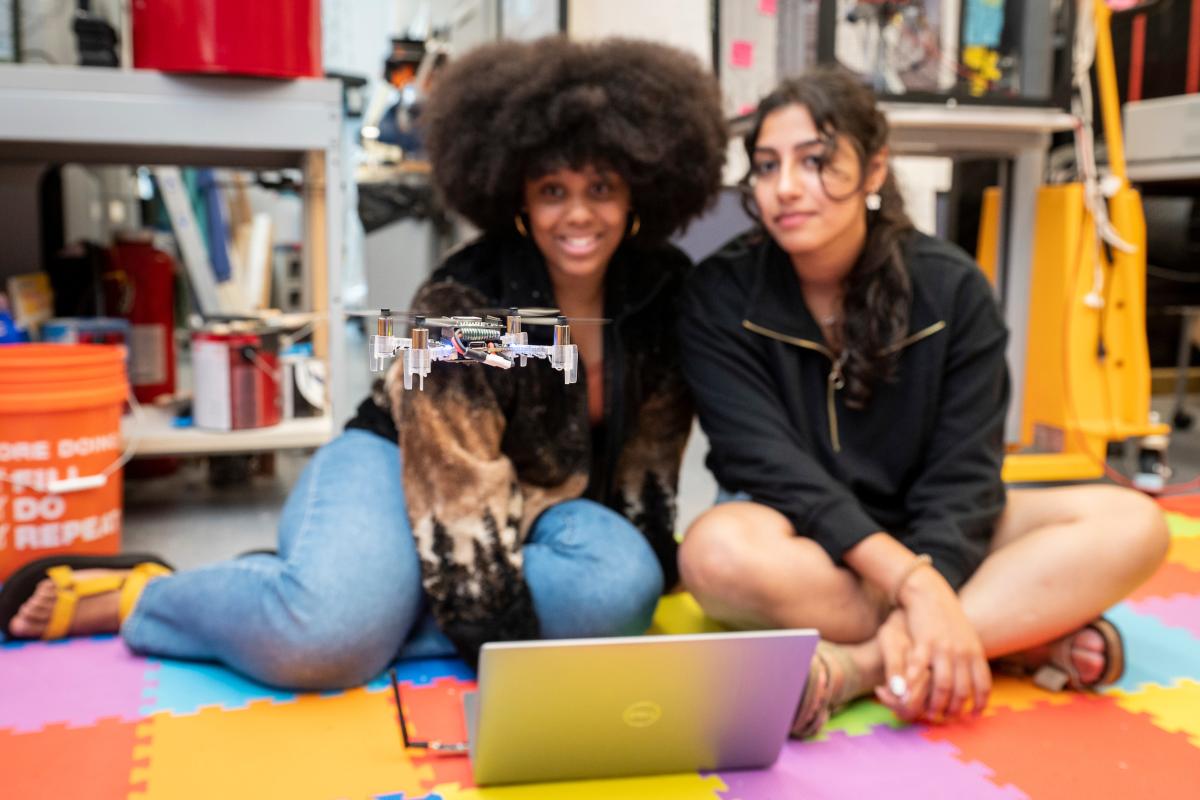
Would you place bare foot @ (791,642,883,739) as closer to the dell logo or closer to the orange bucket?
the dell logo

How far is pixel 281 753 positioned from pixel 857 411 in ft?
2.61

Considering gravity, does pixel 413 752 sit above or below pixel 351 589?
below

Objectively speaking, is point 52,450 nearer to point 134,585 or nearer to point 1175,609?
point 134,585

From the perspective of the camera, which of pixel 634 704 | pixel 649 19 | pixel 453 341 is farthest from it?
pixel 649 19

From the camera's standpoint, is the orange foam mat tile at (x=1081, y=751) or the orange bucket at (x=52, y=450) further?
the orange bucket at (x=52, y=450)

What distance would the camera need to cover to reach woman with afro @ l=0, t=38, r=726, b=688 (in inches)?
44.6

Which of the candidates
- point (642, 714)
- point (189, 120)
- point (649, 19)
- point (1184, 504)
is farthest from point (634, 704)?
point (649, 19)

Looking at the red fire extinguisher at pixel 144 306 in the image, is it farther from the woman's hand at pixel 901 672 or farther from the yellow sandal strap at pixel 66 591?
the woman's hand at pixel 901 672

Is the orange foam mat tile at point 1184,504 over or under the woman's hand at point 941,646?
under

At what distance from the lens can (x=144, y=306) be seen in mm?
2418

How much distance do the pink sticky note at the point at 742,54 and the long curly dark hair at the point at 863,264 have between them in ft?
4.14

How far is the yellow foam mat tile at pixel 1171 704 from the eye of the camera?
1150mm

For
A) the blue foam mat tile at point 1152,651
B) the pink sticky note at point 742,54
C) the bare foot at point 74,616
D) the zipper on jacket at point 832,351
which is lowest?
the blue foam mat tile at point 1152,651

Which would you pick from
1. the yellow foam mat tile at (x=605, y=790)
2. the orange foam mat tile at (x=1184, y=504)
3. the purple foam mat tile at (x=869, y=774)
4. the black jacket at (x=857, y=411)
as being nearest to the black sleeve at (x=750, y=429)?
the black jacket at (x=857, y=411)
